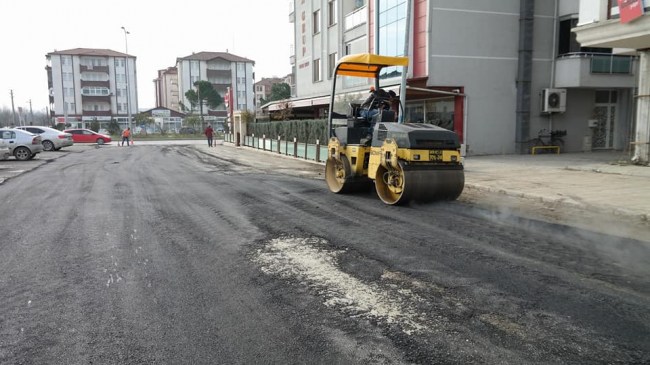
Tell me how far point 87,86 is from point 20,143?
74.7 metres

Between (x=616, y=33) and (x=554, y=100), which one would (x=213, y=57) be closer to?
(x=554, y=100)

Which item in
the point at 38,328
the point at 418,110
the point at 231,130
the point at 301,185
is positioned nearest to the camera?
the point at 38,328

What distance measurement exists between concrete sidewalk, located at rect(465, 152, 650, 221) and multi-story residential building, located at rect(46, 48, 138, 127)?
82970mm

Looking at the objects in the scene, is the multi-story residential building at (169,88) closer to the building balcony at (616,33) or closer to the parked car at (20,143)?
the parked car at (20,143)

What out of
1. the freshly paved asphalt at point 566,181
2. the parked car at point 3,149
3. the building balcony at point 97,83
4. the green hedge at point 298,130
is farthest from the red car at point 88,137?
the building balcony at point 97,83

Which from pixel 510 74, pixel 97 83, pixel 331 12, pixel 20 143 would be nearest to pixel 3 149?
pixel 20 143

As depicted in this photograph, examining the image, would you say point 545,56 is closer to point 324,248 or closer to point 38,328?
point 324,248

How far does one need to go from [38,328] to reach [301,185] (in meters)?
8.94

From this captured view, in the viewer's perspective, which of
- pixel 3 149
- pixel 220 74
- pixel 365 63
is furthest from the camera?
pixel 220 74

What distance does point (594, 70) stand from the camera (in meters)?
21.0

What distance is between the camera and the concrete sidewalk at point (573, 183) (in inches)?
361

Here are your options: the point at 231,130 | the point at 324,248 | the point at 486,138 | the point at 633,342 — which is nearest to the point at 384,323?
the point at 633,342

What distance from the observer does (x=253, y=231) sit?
23.6 feet

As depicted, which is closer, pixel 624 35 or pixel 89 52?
pixel 624 35
